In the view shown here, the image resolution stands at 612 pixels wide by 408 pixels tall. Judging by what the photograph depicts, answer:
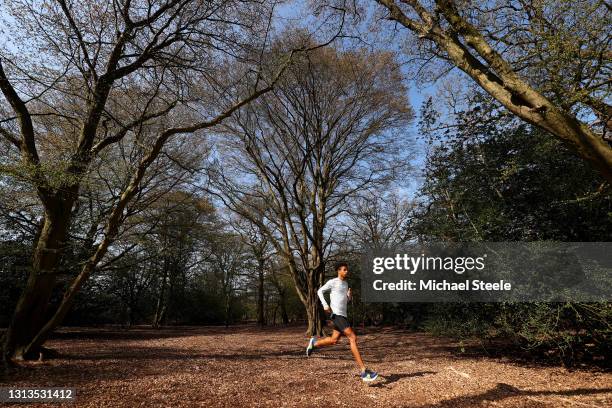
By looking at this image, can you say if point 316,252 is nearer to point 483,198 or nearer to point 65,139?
point 483,198

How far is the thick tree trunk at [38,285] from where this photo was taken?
6602mm

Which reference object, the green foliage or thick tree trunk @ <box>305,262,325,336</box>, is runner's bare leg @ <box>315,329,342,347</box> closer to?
the green foliage

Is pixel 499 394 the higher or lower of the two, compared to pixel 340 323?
lower

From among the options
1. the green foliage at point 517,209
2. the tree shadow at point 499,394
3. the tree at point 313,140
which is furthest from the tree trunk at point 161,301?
the tree shadow at point 499,394

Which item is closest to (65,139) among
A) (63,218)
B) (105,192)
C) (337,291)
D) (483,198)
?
(105,192)

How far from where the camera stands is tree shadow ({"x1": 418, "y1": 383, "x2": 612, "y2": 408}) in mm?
4262

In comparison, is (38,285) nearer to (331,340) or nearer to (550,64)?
(331,340)

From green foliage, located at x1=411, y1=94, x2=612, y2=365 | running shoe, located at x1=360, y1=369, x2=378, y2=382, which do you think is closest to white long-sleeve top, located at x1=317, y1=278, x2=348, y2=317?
running shoe, located at x1=360, y1=369, x2=378, y2=382

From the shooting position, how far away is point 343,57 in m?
12.0

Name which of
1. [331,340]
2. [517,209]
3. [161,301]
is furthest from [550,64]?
[161,301]

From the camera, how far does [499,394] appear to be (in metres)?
4.73

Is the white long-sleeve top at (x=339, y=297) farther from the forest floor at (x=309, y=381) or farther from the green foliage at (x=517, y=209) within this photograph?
the green foliage at (x=517, y=209)

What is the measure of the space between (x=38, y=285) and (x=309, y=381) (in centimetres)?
564

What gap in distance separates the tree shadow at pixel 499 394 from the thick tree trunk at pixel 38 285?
712cm
